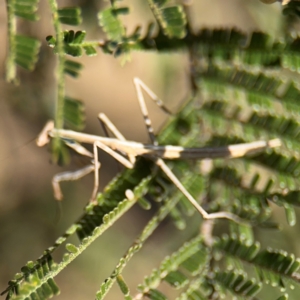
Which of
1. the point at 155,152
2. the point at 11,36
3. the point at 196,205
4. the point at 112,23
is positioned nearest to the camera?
the point at 11,36

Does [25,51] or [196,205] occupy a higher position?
[25,51]

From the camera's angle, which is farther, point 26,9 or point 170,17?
point 170,17

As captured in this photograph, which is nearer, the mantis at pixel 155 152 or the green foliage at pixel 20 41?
the green foliage at pixel 20 41

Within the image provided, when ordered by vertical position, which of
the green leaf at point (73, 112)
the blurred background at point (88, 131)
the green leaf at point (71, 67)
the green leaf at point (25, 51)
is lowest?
the blurred background at point (88, 131)

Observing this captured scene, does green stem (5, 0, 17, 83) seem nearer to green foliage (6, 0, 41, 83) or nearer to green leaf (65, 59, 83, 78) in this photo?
green foliage (6, 0, 41, 83)

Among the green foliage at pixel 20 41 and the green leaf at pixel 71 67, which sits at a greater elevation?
the green foliage at pixel 20 41

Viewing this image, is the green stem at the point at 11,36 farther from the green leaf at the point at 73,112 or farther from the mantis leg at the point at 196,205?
the mantis leg at the point at 196,205

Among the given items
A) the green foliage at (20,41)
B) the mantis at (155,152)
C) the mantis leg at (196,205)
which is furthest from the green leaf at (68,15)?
the mantis leg at (196,205)

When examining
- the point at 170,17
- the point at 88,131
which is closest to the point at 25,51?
the point at 170,17

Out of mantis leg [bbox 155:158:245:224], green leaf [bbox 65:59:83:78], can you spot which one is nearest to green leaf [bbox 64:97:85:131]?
green leaf [bbox 65:59:83:78]

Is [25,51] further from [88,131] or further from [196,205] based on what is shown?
[88,131]
